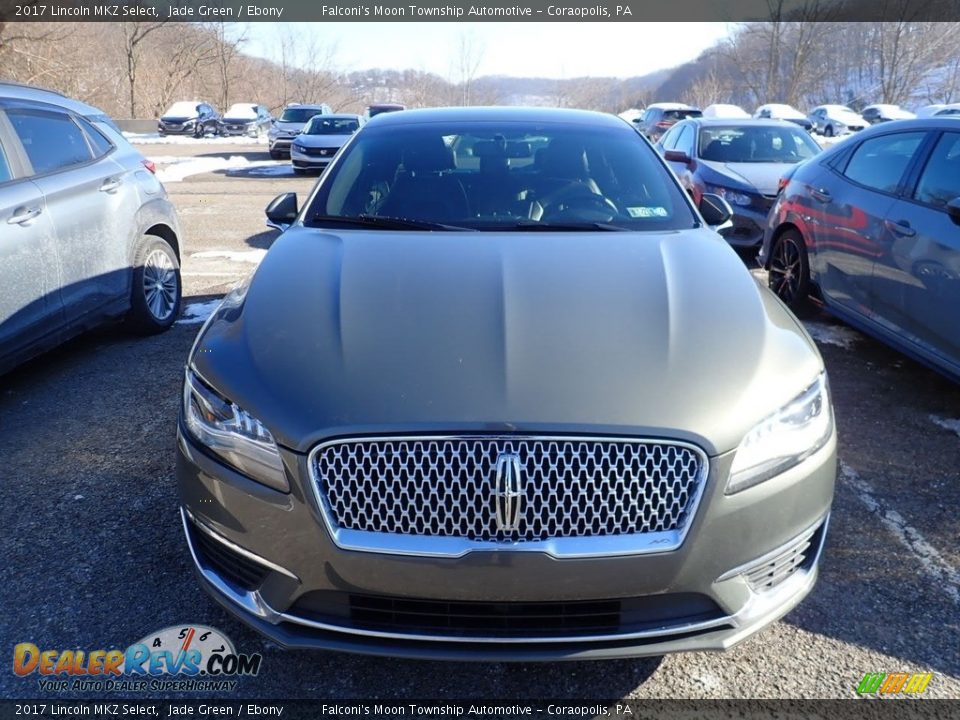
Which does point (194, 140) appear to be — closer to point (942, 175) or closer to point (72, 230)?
point (72, 230)

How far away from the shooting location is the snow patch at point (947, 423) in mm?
3924

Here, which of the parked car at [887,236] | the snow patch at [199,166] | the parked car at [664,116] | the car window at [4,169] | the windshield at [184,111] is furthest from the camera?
the windshield at [184,111]

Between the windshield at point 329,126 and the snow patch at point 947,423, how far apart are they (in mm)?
16442

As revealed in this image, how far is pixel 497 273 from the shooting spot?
2609mm

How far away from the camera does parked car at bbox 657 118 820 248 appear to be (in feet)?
25.2

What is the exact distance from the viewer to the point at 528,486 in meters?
1.83

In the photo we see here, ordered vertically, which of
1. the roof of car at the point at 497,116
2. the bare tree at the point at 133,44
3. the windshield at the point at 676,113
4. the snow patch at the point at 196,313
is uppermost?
the bare tree at the point at 133,44

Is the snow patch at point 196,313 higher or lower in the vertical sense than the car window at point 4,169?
lower

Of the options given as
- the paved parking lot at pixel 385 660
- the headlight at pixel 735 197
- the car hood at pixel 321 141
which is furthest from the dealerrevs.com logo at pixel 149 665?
the car hood at pixel 321 141

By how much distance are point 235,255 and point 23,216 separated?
13.9 feet

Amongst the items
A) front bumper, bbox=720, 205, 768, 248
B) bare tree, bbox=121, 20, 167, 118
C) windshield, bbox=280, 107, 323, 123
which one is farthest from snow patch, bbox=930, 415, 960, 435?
bare tree, bbox=121, 20, 167, 118

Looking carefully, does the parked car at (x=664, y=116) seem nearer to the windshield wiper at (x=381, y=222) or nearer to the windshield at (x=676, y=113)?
the windshield at (x=676, y=113)

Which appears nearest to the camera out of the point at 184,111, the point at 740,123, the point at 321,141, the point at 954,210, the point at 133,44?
the point at 954,210

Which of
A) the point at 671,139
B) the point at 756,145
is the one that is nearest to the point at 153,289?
the point at 756,145
